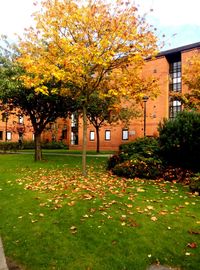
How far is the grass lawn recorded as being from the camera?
15.0 feet

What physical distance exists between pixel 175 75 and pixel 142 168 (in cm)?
3951

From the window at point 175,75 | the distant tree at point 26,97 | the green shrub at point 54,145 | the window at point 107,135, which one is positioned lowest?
the green shrub at point 54,145

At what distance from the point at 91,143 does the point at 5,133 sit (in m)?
20.3

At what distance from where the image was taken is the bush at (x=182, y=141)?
10914mm

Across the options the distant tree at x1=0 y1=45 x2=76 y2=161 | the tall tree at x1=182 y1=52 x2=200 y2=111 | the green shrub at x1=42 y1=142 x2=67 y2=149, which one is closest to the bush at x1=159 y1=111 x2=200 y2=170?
the distant tree at x1=0 y1=45 x2=76 y2=161

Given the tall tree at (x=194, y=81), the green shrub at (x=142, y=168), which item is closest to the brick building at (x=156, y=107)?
the tall tree at (x=194, y=81)

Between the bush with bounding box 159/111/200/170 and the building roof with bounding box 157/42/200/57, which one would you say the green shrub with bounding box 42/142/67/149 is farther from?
the bush with bounding box 159/111/200/170

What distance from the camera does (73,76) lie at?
422 inches

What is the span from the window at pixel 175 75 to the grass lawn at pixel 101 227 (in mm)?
40640

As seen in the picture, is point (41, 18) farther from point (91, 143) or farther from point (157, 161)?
point (91, 143)

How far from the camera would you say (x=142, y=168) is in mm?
10945

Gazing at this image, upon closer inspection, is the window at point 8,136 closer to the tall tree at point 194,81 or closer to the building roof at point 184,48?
the building roof at point 184,48

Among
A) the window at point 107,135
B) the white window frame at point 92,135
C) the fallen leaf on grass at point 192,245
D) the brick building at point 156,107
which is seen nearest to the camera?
the fallen leaf on grass at point 192,245

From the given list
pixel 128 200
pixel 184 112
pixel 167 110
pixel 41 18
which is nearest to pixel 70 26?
pixel 41 18
